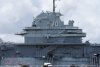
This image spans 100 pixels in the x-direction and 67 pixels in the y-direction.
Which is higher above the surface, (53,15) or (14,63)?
(53,15)

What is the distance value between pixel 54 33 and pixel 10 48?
24.3 feet

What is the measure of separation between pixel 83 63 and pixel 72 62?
1757 millimetres

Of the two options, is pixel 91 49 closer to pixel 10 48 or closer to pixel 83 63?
pixel 83 63

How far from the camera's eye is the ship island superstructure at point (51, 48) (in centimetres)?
6462

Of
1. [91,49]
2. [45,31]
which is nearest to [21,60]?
[45,31]

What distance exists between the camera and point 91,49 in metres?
64.8

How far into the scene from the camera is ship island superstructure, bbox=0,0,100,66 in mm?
64625

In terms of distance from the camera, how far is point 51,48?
65.0 m

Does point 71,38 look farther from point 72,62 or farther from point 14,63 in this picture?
point 14,63

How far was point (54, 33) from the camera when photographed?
213ft

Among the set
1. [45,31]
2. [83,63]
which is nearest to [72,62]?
[83,63]

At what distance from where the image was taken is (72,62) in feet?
212

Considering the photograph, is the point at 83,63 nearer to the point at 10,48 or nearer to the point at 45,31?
the point at 45,31

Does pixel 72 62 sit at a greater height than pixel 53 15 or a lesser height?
lesser
